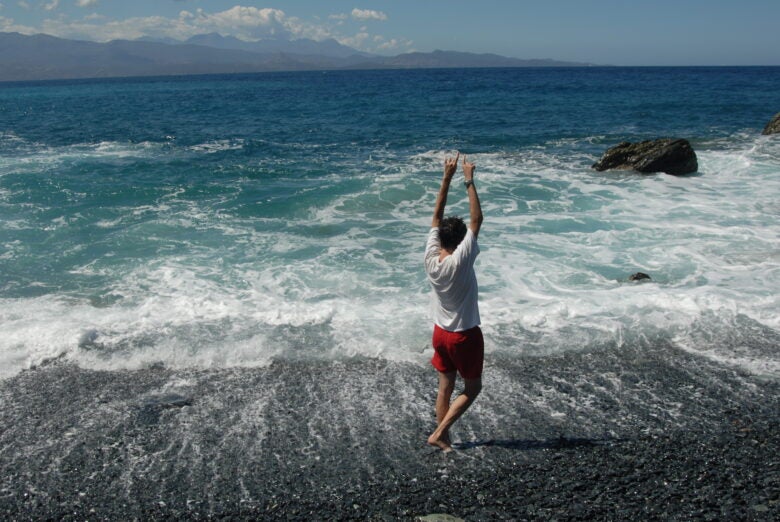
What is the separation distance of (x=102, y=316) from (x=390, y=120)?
29217mm

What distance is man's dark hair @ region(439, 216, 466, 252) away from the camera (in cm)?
475

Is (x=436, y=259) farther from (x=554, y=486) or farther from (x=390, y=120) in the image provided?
(x=390, y=120)

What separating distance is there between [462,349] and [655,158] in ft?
52.1

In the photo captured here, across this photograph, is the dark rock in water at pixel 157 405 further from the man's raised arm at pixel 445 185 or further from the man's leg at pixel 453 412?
the man's raised arm at pixel 445 185

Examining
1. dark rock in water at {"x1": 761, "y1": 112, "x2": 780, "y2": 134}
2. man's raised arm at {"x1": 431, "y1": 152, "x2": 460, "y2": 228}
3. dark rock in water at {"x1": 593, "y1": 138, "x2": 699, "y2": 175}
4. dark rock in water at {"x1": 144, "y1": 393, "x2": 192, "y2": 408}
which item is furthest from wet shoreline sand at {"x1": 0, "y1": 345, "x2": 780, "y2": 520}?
dark rock in water at {"x1": 761, "y1": 112, "x2": 780, "y2": 134}

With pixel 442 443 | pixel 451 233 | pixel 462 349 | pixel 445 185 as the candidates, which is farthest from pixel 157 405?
pixel 445 185

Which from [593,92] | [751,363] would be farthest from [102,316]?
[593,92]

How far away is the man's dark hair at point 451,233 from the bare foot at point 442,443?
1784 mm

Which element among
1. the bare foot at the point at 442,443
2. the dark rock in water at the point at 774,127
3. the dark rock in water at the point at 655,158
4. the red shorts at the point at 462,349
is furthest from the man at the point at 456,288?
the dark rock in water at the point at 774,127

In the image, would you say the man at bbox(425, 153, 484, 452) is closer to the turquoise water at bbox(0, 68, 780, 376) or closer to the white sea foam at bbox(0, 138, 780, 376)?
the turquoise water at bbox(0, 68, 780, 376)

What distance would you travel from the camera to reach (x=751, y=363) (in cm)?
679

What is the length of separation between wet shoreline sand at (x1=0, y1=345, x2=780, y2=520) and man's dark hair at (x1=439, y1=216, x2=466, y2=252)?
193cm

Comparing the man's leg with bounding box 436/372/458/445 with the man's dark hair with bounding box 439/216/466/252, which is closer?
the man's dark hair with bounding box 439/216/466/252

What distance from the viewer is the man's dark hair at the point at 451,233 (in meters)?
4.75
